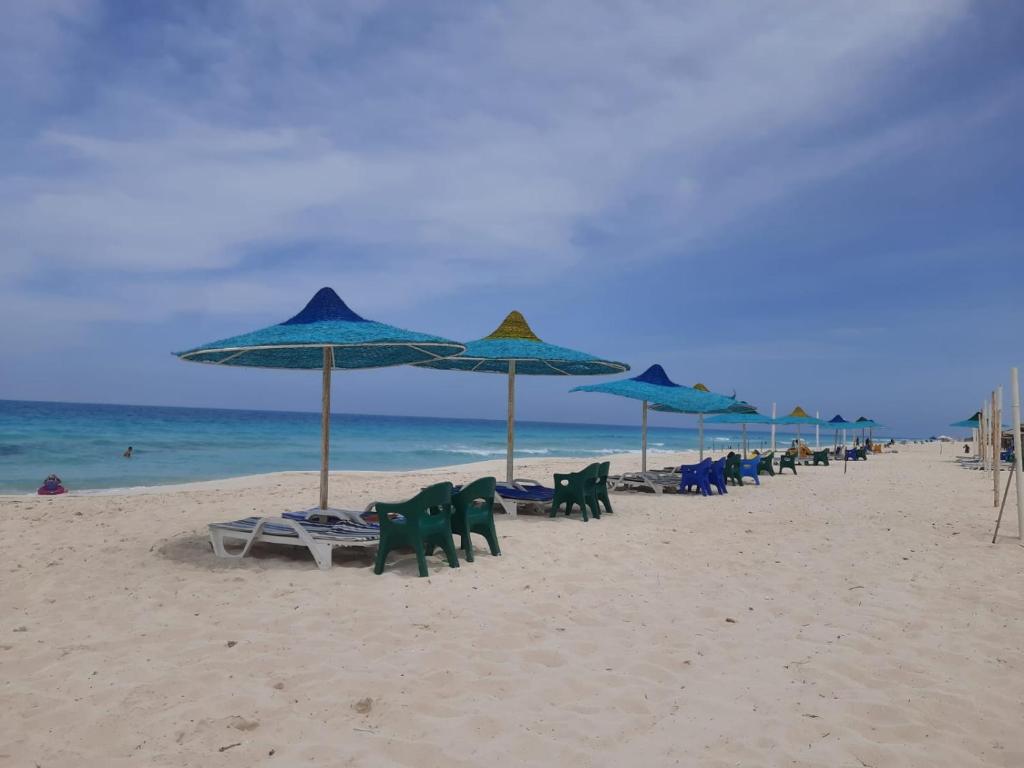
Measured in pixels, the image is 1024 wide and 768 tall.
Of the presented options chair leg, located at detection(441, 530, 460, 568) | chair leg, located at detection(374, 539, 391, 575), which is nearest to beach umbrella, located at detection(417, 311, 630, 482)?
chair leg, located at detection(441, 530, 460, 568)

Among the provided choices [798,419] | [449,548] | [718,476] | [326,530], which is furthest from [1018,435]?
[798,419]

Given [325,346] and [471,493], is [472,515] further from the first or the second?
[325,346]

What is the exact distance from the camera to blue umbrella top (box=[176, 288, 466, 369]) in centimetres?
534

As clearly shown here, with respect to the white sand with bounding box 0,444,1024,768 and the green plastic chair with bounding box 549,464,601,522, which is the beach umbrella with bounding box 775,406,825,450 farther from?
the white sand with bounding box 0,444,1024,768

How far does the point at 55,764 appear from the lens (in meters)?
2.35

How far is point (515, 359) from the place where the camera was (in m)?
8.09

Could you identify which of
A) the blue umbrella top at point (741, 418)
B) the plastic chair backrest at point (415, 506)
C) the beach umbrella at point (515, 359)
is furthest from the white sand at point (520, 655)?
the blue umbrella top at point (741, 418)

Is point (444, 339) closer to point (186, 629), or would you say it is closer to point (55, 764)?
point (186, 629)

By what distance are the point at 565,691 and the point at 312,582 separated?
2.40 m

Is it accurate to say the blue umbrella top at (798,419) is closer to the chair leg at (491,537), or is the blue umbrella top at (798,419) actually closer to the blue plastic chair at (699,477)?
the blue plastic chair at (699,477)

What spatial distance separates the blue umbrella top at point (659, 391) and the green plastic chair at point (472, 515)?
463cm

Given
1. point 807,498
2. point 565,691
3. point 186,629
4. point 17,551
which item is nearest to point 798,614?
point 565,691

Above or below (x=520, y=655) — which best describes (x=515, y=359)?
above

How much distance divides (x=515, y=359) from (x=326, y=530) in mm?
3383
